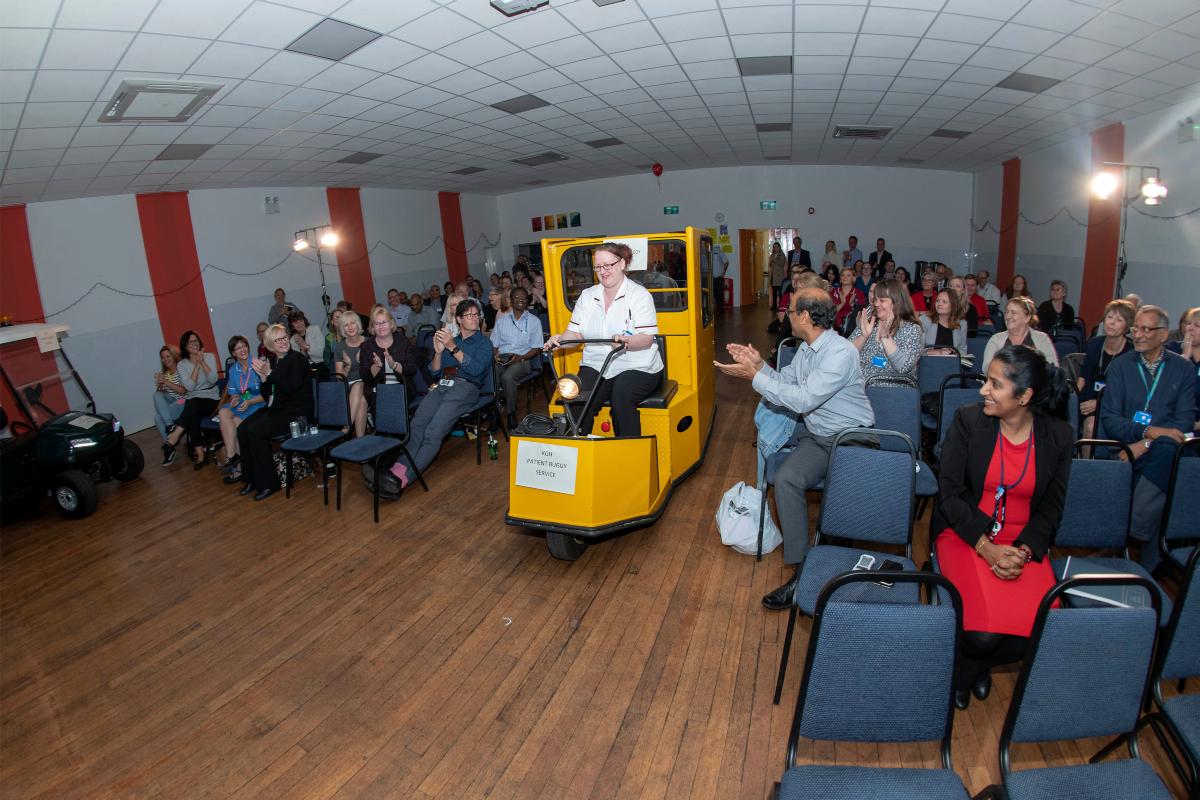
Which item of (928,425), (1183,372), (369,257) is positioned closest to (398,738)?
(928,425)

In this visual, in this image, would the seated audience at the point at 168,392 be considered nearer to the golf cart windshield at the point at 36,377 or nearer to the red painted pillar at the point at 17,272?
the golf cart windshield at the point at 36,377

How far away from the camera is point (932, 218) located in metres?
13.5

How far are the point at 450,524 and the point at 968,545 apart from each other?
10.5 ft

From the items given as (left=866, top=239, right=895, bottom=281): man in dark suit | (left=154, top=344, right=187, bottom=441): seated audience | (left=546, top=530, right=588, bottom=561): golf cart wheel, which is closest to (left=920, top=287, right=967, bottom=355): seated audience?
(left=546, top=530, right=588, bottom=561): golf cart wheel

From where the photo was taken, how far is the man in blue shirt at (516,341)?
6.31 meters

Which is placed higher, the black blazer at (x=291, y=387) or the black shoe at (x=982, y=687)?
the black blazer at (x=291, y=387)

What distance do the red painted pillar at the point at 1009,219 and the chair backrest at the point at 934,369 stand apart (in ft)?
27.7

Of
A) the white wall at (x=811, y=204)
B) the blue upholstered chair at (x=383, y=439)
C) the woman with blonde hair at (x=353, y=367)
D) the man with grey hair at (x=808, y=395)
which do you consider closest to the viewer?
the man with grey hair at (x=808, y=395)

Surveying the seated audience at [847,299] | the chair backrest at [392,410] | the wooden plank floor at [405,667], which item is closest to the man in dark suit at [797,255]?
the seated audience at [847,299]

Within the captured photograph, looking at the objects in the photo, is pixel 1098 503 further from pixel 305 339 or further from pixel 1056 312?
pixel 305 339

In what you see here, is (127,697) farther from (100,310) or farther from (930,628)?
(100,310)

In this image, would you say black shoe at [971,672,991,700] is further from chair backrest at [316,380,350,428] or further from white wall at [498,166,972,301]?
white wall at [498,166,972,301]

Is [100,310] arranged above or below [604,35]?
below

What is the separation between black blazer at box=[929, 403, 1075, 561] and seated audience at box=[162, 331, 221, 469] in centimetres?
668
